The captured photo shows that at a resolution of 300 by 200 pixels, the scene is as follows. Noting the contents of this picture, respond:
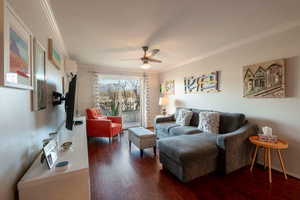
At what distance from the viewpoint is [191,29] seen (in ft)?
7.04

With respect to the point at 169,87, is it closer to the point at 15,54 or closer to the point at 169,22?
the point at 169,22

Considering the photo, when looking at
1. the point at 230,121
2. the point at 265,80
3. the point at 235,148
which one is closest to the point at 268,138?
the point at 235,148

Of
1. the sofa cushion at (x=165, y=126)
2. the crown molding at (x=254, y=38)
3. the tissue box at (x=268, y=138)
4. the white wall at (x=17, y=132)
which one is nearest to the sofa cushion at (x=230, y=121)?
the tissue box at (x=268, y=138)

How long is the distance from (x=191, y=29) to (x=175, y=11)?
0.56 m

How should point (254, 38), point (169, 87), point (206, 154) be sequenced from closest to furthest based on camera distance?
point (206, 154) → point (254, 38) → point (169, 87)

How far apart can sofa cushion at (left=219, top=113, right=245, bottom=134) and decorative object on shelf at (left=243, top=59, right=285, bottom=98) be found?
450mm

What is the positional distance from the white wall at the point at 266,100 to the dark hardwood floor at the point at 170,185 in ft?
1.78

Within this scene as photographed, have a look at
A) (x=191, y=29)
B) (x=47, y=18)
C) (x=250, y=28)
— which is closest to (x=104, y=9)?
(x=47, y=18)

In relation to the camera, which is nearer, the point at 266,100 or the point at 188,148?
the point at 188,148

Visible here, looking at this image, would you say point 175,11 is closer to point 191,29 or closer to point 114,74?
point 191,29

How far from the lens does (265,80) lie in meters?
2.30

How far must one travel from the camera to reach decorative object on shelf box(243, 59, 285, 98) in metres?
2.13

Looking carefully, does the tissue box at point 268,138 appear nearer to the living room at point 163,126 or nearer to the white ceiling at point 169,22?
the living room at point 163,126

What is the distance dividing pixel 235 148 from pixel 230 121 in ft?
2.34
